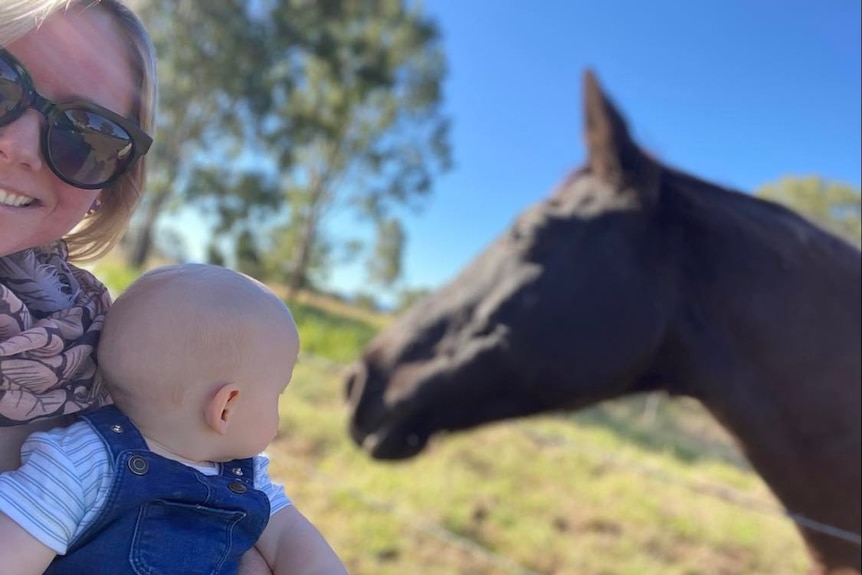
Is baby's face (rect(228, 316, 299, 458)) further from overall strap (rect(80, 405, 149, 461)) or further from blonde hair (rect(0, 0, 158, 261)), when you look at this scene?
blonde hair (rect(0, 0, 158, 261))

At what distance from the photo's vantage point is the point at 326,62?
53.1ft

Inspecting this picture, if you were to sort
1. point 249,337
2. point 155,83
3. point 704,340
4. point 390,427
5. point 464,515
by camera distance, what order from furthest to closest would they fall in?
1. point 464,515
2. point 390,427
3. point 704,340
4. point 155,83
5. point 249,337

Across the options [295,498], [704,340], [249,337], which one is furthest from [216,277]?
[295,498]

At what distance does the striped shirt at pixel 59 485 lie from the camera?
67 centimetres

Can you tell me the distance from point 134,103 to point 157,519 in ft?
1.74

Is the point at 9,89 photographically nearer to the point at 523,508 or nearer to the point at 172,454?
the point at 172,454

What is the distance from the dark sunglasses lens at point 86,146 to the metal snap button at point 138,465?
1.09 feet

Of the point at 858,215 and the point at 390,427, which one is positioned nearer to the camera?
the point at 858,215

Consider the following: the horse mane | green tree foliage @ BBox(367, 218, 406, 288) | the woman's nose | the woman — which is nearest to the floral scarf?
the woman

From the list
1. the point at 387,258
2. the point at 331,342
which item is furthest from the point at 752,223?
the point at 387,258

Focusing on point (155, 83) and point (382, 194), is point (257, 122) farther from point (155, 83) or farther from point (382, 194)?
point (155, 83)

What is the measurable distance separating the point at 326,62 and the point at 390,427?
15334 mm

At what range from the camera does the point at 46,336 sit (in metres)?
0.73

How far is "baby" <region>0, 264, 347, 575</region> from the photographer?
0.70 metres
